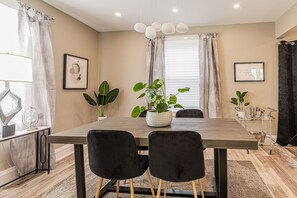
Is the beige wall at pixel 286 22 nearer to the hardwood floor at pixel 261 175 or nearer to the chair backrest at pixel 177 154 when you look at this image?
the hardwood floor at pixel 261 175

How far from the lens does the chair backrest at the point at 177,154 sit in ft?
5.51

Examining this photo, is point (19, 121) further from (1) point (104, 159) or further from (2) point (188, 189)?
(2) point (188, 189)

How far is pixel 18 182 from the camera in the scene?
2865mm

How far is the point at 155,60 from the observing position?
4.94 m

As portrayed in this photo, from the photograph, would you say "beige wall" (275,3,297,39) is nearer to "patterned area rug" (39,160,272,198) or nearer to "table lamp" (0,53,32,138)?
"patterned area rug" (39,160,272,198)

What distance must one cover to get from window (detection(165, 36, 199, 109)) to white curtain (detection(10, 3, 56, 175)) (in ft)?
8.42

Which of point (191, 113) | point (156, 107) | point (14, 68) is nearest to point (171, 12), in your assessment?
point (191, 113)

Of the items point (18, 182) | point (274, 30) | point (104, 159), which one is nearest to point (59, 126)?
point (18, 182)

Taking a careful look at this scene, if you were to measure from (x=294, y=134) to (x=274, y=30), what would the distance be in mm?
2219

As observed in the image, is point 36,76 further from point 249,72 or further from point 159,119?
point 249,72

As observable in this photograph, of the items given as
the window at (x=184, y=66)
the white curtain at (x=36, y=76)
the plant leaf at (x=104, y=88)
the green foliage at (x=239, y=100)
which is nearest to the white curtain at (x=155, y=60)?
the window at (x=184, y=66)

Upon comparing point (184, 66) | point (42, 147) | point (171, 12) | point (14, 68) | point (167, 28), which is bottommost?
point (42, 147)

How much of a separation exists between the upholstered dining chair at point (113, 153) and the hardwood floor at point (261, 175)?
1.25 m

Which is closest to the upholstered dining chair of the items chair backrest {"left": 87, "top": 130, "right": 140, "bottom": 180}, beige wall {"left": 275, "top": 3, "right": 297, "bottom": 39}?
chair backrest {"left": 87, "top": 130, "right": 140, "bottom": 180}
